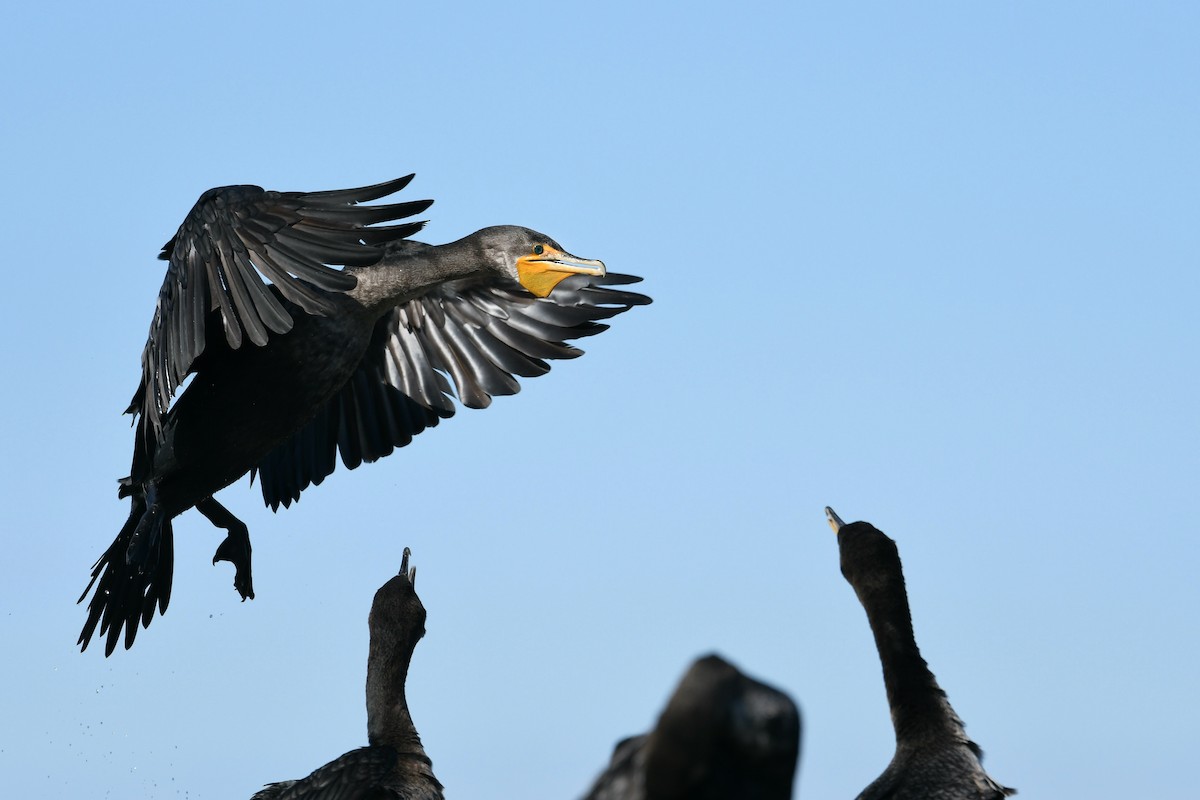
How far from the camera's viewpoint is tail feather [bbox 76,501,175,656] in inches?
429

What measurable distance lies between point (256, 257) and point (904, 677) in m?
4.02

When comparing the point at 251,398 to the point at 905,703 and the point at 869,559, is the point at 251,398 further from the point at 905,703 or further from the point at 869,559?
the point at 905,703

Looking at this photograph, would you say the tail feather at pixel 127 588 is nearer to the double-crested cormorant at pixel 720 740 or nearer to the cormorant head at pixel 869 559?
the cormorant head at pixel 869 559

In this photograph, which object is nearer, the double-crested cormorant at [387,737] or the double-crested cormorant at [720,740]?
the double-crested cormorant at [720,740]

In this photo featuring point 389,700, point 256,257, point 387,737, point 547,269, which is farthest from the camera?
point 547,269

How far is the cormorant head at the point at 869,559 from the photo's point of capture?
334 inches

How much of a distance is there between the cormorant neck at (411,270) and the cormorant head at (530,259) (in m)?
0.11

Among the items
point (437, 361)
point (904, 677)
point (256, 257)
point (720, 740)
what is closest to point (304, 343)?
point (256, 257)

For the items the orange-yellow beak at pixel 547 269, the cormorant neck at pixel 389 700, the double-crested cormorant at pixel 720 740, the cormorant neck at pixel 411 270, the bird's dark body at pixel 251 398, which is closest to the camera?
the double-crested cormorant at pixel 720 740

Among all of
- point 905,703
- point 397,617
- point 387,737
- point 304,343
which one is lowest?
point 905,703

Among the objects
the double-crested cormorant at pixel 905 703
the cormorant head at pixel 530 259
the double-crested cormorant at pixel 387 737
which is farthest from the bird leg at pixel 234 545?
the double-crested cormorant at pixel 905 703

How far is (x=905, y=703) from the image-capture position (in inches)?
321

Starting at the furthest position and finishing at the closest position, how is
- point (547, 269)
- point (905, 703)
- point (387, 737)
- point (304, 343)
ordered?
point (547, 269) < point (304, 343) < point (387, 737) < point (905, 703)

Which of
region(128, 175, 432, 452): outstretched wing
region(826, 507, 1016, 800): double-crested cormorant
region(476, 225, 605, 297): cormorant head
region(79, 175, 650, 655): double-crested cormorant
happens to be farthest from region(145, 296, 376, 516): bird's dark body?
region(826, 507, 1016, 800): double-crested cormorant
